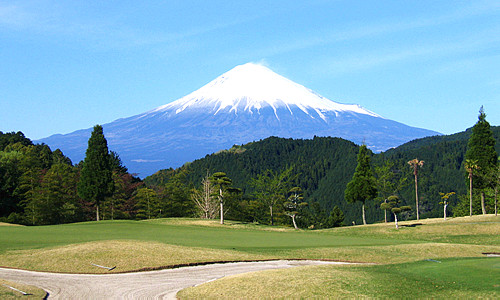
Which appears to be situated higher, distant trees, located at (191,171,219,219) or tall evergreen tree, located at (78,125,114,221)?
tall evergreen tree, located at (78,125,114,221)

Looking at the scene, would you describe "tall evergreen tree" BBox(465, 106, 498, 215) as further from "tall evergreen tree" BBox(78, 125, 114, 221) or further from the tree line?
"tall evergreen tree" BBox(78, 125, 114, 221)

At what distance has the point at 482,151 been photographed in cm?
6688

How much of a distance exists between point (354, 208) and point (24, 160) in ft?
337

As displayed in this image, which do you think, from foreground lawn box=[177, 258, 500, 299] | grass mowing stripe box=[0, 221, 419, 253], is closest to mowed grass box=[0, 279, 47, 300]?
foreground lawn box=[177, 258, 500, 299]

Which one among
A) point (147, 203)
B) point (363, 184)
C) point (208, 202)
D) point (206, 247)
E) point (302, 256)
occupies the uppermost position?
point (363, 184)

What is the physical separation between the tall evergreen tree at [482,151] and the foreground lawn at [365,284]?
46576 millimetres

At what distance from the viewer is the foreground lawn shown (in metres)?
18.0

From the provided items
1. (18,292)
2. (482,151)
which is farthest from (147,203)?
(18,292)

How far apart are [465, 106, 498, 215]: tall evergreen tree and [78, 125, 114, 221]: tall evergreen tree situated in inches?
1959

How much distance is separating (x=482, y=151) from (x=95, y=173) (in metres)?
52.7

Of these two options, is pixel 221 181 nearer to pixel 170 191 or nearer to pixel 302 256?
pixel 302 256

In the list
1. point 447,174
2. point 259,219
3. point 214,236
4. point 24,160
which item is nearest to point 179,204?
point 259,219

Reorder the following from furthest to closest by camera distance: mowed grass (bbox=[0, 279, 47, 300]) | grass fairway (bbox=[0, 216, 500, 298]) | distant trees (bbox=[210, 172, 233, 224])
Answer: distant trees (bbox=[210, 172, 233, 224]), grass fairway (bbox=[0, 216, 500, 298]), mowed grass (bbox=[0, 279, 47, 300])

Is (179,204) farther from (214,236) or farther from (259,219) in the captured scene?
(214,236)
